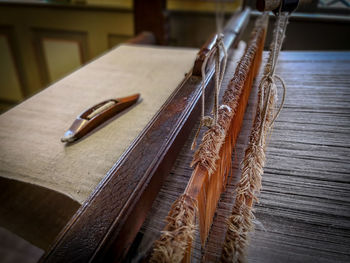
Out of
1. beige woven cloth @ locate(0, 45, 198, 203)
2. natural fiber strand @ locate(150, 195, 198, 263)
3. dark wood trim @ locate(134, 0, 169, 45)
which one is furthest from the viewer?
dark wood trim @ locate(134, 0, 169, 45)

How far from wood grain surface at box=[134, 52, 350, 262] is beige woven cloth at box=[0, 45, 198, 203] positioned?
228 mm

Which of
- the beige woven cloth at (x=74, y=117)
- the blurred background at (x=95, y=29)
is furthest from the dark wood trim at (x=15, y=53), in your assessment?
the beige woven cloth at (x=74, y=117)

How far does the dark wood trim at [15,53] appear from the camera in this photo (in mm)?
3500

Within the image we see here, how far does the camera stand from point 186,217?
0.46 metres

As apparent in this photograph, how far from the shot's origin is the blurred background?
2.46 meters

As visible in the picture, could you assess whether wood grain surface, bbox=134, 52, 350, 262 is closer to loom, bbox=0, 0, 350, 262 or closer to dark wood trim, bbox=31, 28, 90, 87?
loom, bbox=0, 0, 350, 262

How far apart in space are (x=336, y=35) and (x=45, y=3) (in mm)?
3078

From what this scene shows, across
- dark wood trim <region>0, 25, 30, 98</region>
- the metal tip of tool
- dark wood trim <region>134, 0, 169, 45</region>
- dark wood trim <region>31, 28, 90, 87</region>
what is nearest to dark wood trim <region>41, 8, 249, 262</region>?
the metal tip of tool

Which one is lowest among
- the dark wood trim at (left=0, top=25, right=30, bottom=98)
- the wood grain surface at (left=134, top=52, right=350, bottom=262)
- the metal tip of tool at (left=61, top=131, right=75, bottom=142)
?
the dark wood trim at (left=0, top=25, right=30, bottom=98)

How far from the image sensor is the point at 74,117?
999 mm

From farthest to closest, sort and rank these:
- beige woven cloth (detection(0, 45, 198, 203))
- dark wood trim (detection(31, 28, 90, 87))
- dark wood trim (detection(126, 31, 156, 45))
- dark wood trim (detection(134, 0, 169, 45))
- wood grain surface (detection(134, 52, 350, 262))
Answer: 1. dark wood trim (detection(31, 28, 90, 87))
2. dark wood trim (detection(134, 0, 169, 45))
3. dark wood trim (detection(126, 31, 156, 45))
4. beige woven cloth (detection(0, 45, 198, 203))
5. wood grain surface (detection(134, 52, 350, 262))

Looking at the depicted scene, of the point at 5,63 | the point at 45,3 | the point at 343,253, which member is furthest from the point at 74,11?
the point at 343,253

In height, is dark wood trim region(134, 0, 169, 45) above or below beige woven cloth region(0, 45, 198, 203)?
above

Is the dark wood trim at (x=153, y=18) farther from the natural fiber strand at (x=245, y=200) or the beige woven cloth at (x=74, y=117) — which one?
the natural fiber strand at (x=245, y=200)
